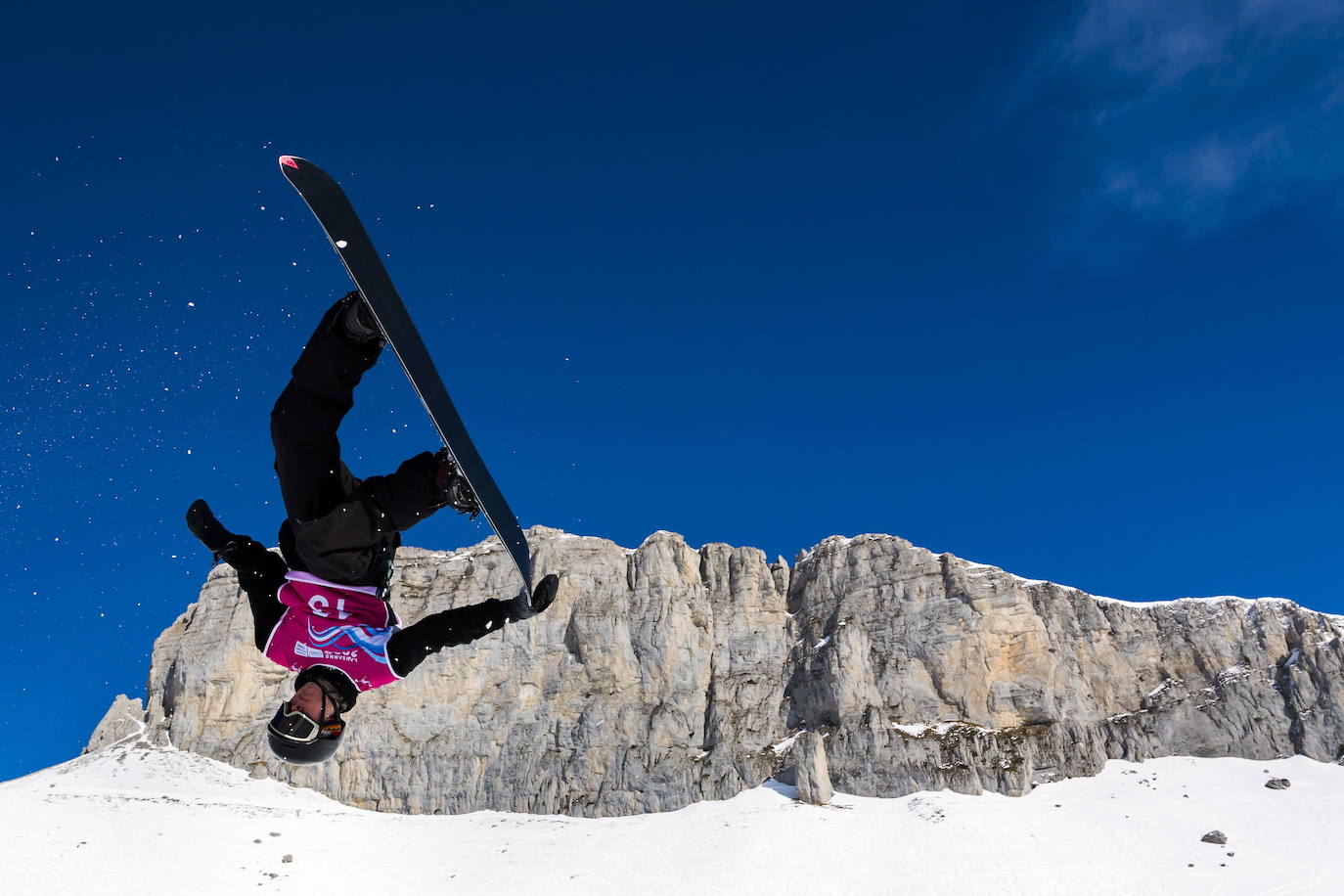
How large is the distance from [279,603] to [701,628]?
69821 millimetres

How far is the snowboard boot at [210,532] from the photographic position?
4922 mm

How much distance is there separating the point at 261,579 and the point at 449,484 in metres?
1.60

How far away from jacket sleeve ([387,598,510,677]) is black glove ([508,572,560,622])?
0.21ft

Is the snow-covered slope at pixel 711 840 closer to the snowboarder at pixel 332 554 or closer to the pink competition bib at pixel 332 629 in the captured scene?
the snowboarder at pixel 332 554

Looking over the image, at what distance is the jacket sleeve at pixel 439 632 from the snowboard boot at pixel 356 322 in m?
1.77

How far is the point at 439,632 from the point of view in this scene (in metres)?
5.09

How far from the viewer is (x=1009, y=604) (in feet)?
227

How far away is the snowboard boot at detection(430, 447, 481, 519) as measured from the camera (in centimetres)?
431

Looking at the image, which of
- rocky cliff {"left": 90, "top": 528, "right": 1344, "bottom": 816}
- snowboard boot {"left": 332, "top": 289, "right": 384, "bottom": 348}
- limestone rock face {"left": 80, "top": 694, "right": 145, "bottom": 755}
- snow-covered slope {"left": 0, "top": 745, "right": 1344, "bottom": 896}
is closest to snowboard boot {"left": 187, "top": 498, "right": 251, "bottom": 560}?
snowboard boot {"left": 332, "top": 289, "right": 384, "bottom": 348}

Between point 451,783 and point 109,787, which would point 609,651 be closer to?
point 451,783

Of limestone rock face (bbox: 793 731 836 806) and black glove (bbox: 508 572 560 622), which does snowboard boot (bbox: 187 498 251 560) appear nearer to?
black glove (bbox: 508 572 560 622)

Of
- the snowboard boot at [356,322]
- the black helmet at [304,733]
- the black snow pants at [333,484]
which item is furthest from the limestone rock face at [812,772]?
the snowboard boot at [356,322]

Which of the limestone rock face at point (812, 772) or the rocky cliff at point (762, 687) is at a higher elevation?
the rocky cliff at point (762, 687)

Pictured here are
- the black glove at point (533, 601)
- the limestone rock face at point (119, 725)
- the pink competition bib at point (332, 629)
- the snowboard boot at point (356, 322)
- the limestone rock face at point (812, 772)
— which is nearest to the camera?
the snowboard boot at point (356, 322)
